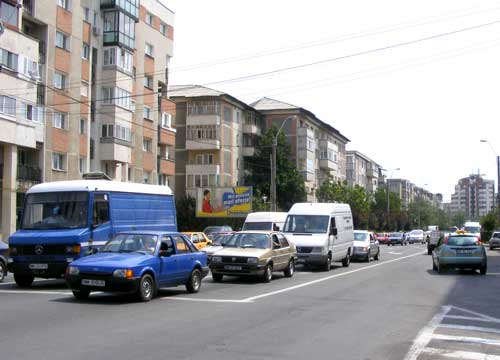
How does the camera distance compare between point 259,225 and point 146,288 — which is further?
point 259,225

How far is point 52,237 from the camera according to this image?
17.4 metres

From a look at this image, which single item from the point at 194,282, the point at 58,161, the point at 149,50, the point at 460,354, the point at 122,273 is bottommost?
the point at 460,354

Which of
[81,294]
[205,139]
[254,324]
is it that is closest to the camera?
[254,324]

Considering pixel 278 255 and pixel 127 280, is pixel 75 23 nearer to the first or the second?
pixel 278 255

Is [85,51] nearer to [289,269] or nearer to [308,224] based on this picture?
[308,224]

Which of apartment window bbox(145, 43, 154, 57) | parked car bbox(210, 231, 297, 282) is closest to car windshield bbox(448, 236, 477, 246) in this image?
parked car bbox(210, 231, 297, 282)

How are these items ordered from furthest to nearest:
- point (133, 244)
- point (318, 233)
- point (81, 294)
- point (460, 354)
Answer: point (318, 233), point (133, 244), point (81, 294), point (460, 354)

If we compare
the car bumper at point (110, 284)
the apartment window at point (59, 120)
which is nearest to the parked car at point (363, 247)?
the apartment window at point (59, 120)

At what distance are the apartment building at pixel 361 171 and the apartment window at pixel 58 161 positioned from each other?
75.8m

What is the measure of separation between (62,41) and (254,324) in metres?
36.1

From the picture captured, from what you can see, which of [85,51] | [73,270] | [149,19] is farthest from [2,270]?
[149,19]

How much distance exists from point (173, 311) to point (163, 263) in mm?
2211

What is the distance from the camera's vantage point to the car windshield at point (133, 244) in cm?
1501

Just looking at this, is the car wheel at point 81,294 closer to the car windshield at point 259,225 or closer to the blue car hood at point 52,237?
the blue car hood at point 52,237
